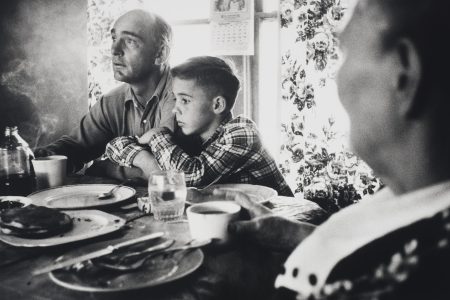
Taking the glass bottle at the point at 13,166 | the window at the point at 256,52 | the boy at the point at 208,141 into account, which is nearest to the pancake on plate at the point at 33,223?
the glass bottle at the point at 13,166

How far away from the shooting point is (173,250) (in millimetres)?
921

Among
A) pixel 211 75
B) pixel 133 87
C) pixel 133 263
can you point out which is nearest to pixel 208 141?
pixel 211 75

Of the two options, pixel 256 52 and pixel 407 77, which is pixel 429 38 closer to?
pixel 407 77

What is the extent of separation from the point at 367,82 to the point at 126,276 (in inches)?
22.3

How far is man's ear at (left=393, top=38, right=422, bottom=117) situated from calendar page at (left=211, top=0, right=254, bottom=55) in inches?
108

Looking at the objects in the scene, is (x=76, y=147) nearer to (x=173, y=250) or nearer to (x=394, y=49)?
(x=173, y=250)

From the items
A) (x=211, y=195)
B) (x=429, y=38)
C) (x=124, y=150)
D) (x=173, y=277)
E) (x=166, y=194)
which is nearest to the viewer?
(x=429, y=38)

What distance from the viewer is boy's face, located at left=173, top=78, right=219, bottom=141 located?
1981 mm

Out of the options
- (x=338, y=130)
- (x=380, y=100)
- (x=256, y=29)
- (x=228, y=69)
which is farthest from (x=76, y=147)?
(x=380, y=100)

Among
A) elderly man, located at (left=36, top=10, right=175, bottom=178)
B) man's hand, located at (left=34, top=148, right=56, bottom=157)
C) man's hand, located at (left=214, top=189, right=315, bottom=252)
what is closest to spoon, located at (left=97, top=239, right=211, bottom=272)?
man's hand, located at (left=214, top=189, right=315, bottom=252)

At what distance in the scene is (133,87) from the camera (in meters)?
2.77

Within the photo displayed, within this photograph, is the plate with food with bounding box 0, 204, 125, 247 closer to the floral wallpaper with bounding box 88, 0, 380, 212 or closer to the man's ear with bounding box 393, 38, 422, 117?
the man's ear with bounding box 393, 38, 422, 117

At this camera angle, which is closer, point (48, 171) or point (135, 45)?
point (48, 171)

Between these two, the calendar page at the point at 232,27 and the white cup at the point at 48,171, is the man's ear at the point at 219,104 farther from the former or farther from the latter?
the calendar page at the point at 232,27
